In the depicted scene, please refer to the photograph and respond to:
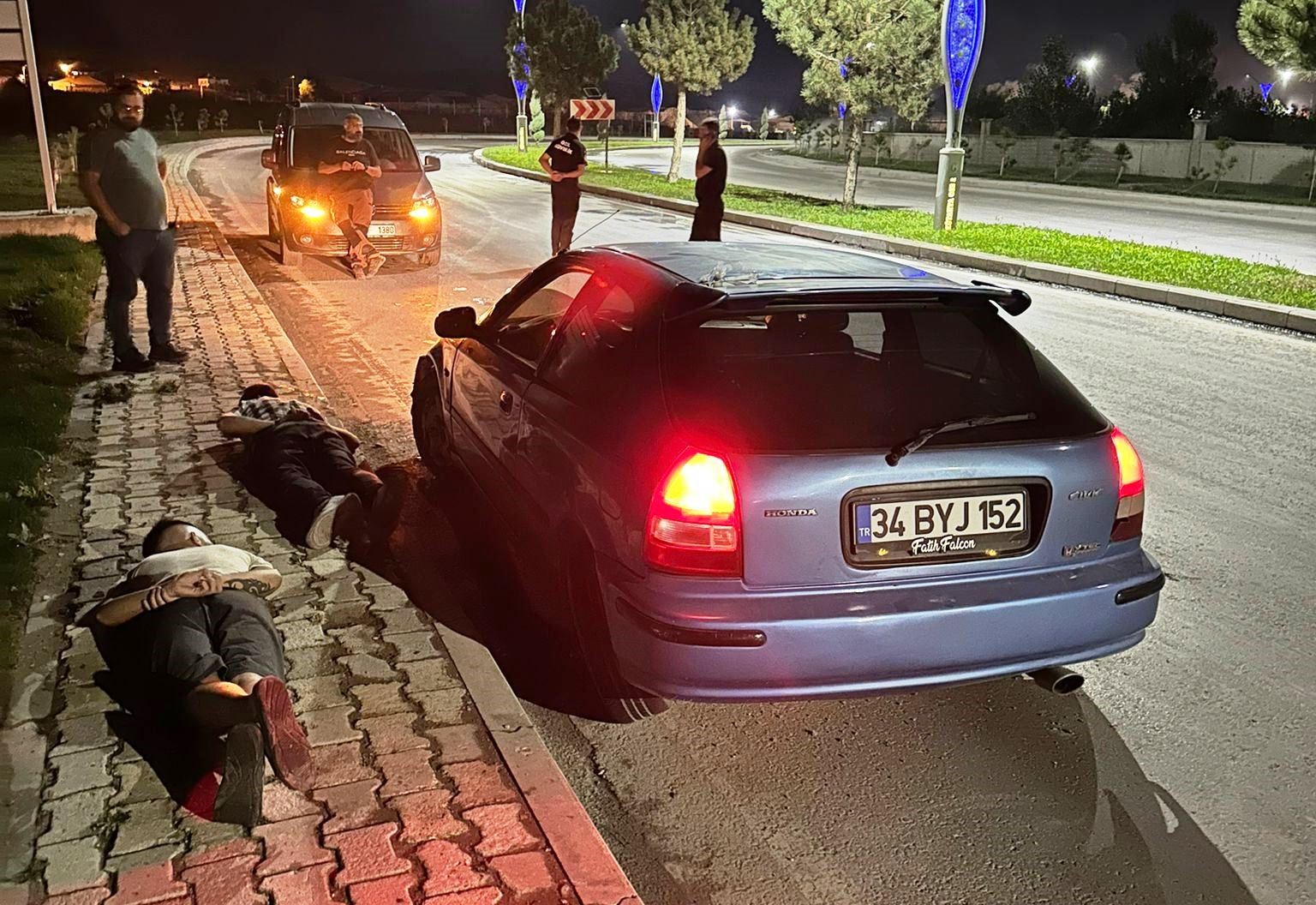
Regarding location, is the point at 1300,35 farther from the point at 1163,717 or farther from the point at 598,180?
the point at 1163,717

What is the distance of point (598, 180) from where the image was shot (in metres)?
29.5

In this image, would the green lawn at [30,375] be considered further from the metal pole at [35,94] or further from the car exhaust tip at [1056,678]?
the car exhaust tip at [1056,678]

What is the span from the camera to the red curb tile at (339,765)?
10.3 ft

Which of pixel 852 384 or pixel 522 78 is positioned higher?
pixel 522 78

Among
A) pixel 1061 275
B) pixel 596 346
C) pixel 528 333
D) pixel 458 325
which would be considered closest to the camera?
pixel 596 346

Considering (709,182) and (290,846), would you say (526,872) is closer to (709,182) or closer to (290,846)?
(290,846)

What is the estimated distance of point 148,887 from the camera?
2684 millimetres

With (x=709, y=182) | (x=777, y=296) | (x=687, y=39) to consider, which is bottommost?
(x=777, y=296)

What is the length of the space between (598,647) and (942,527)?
44.9 inches

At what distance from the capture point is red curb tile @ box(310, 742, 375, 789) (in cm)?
315

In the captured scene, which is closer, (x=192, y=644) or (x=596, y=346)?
(x=192, y=644)

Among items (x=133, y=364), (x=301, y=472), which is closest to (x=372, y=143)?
(x=133, y=364)

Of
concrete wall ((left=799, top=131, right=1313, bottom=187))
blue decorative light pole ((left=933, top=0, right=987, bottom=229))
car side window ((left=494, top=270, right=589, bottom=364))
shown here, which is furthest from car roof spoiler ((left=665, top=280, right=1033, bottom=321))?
concrete wall ((left=799, top=131, right=1313, bottom=187))

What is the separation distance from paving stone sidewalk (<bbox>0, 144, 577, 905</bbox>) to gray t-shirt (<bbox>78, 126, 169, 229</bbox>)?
140 inches
